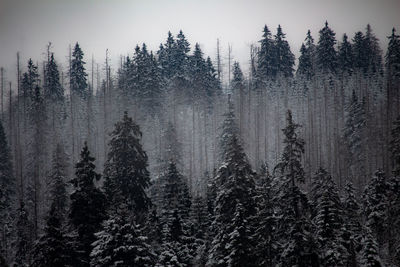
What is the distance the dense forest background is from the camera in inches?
1021

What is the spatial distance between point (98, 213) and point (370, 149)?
160 feet

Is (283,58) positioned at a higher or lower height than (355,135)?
higher

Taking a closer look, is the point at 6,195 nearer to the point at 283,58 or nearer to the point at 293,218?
the point at 293,218

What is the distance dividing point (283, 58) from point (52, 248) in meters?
70.7

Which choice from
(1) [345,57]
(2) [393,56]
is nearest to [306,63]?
(1) [345,57]

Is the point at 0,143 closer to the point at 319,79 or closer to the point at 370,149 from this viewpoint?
the point at 370,149

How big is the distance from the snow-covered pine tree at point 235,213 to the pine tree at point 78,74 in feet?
190

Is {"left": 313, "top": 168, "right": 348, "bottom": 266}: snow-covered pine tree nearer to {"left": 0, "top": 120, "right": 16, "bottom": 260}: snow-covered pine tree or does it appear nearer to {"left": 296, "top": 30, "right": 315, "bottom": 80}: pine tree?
{"left": 0, "top": 120, "right": 16, "bottom": 260}: snow-covered pine tree

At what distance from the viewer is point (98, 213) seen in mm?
27422

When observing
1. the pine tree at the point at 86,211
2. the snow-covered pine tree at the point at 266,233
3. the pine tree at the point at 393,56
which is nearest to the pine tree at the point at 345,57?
the pine tree at the point at 393,56

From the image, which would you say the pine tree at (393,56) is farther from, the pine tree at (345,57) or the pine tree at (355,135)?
the pine tree at (355,135)

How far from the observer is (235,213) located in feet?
85.5

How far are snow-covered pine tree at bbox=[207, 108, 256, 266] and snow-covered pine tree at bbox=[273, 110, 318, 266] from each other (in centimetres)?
212

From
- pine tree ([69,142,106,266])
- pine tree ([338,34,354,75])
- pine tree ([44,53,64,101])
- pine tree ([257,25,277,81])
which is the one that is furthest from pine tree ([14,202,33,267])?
pine tree ([338,34,354,75])
